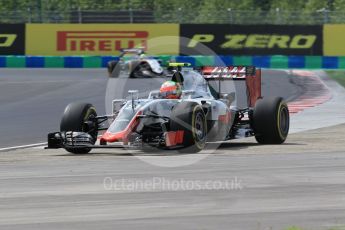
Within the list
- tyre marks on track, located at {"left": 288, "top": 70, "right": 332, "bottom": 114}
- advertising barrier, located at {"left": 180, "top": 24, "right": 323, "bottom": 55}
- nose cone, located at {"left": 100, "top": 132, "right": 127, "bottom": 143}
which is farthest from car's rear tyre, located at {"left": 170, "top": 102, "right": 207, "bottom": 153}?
advertising barrier, located at {"left": 180, "top": 24, "right": 323, "bottom": 55}

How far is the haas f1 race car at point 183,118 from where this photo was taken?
1322cm

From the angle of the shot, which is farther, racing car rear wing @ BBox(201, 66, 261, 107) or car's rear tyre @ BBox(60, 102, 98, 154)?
racing car rear wing @ BBox(201, 66, 261, 107)

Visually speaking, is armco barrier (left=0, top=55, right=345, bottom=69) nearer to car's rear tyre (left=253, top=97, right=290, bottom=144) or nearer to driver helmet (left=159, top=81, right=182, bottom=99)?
car's rear tyre (left=253, top=97, right=290, bottom=144)

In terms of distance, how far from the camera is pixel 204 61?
38.0 m

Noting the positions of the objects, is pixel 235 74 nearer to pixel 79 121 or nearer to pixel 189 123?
pixel 189 123

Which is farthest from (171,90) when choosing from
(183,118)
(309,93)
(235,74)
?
(309,93)

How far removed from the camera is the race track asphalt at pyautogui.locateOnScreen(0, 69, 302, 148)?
1778 centimetres

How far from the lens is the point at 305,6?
198 ft

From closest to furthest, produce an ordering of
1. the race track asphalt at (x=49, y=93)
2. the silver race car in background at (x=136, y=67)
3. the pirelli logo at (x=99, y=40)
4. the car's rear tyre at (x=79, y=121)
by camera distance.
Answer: the car's rear tyre at (x=79, y=121) → the race track asphalt at (x=49, y=93) → the silver race car in background at (x=136, y=67) → the pirelli logo at (x=99, y=40)

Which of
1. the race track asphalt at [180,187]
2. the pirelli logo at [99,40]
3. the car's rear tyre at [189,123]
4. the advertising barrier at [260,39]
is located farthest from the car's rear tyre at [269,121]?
the pirelli logo at [99,40]

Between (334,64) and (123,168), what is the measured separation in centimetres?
2734

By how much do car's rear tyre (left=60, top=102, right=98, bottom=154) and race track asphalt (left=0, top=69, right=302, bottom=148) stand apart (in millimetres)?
1591

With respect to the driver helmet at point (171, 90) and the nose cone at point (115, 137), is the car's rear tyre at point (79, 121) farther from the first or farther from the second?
the driver helmet at point (171, 90)

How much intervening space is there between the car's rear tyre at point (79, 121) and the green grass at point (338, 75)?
17.5 metres
